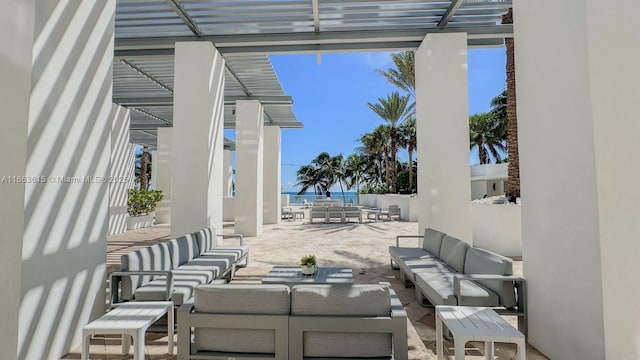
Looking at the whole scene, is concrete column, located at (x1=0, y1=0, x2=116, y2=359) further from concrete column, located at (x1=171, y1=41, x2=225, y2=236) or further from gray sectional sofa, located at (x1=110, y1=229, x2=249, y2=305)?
concrete column, located at (x1=171, y1=41, x2=225, y2=236)

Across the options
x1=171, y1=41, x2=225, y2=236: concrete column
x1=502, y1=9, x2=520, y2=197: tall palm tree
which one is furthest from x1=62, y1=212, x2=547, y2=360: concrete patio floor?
x1=502, y1=9, x2=520, y2=197: tall palm tree

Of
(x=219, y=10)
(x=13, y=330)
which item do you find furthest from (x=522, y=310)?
(x=219, y=10)

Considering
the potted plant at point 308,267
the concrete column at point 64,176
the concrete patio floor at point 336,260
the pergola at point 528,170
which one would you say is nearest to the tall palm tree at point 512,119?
the concrete patio floor at point 336,260

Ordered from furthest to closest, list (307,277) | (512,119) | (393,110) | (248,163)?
(393,110)
(248,163)
(512,119)
(307,277)

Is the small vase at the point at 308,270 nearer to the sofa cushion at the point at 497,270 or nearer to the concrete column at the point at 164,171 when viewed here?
the sofa cushion at the point at 497,270

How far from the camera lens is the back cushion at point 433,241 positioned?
17.1ft

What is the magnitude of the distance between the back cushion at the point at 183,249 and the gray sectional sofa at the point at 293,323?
2266 millimetres

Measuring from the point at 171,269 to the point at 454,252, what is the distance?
3.75 metres

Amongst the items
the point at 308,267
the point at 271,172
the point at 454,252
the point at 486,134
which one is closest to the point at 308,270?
the point at 308,267

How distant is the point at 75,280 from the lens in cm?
326

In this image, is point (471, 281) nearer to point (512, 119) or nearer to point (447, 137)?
point (447, 137)

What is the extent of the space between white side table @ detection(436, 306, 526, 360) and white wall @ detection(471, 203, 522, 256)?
472 centimetres

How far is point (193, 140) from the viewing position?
6.99 meters

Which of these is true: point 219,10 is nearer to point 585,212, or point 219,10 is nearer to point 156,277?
point 156,277
